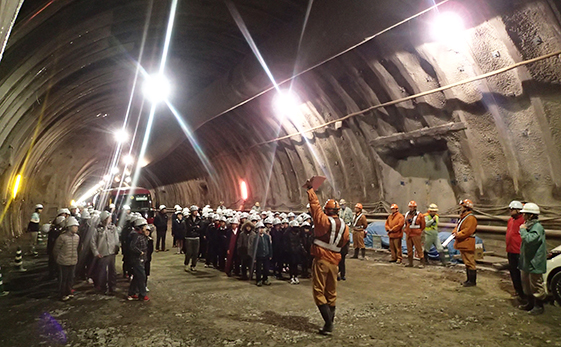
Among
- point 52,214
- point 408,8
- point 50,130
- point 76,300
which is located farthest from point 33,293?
point 52,214

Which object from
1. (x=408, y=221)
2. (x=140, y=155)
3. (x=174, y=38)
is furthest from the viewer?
(x=140, y=155)

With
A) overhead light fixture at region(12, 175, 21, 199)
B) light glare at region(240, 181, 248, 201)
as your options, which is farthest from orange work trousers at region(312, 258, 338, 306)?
light glare at region(240, 181, 248, 201)

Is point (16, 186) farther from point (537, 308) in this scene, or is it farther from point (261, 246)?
point (537, 308)

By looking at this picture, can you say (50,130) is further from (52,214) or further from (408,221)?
(408,221)

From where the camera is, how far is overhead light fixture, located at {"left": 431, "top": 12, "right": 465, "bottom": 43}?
8.69 m

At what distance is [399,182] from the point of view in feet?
43.7

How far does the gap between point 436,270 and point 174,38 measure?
37.5 ft

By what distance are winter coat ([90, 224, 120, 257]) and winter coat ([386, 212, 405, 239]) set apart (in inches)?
318

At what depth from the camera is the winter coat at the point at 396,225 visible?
35.7 feet

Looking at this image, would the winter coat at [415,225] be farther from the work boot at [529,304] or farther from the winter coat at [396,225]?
the work boot at [529,304]

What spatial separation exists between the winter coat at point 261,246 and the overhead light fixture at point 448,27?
7122 mm

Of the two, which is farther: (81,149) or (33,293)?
(81,149)

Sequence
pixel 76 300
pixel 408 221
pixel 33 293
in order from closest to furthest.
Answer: pixel 76 300, pixel 33 293, pixel 408 221

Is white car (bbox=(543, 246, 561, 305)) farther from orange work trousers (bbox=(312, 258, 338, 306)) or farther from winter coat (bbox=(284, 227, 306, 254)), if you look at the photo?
winter coat (bbox=(284, 227, 306, 254))
